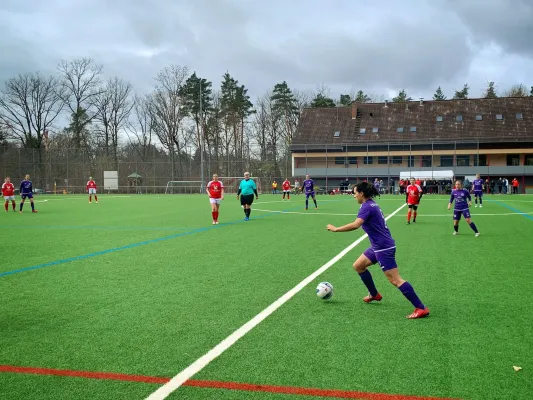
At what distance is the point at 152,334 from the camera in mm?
5188

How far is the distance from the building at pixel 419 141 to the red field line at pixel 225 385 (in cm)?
5715

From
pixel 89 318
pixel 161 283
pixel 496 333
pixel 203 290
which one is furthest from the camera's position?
pixel 161 283

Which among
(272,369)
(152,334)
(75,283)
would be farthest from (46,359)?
(75,283)

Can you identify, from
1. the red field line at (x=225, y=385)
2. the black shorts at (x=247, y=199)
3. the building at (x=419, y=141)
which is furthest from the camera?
the building at (x=419, y=141)

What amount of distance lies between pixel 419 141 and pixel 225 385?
203 feet

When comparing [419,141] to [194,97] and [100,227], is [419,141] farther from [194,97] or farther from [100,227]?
[100,227]

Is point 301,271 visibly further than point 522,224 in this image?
No

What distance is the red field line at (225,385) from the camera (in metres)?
3.68

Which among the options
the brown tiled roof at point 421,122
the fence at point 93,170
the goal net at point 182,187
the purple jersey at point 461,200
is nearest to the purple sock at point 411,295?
the purple jersey at point 461,200

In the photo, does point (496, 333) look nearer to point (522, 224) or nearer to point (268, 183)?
point (522, 224)

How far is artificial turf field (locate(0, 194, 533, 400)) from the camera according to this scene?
391 cm

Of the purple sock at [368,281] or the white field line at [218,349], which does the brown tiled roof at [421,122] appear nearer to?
the purple sock at [368,281]

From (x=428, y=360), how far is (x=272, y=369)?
1.48 meters

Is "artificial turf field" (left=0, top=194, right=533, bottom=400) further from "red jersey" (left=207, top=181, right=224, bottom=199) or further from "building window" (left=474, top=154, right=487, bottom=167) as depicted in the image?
"building window" (left=474, top=154, right=487, bottom=167)
